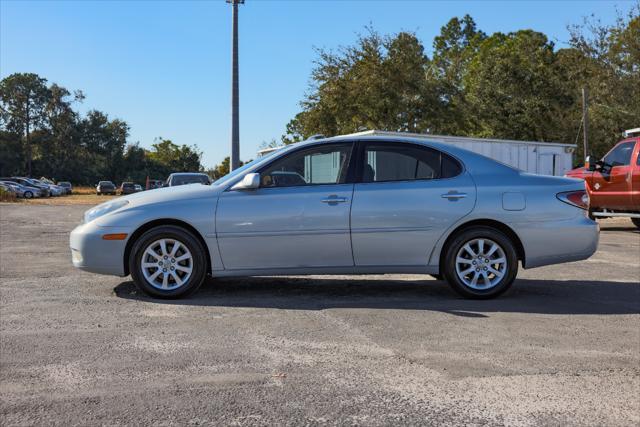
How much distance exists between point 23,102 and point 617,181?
91.5 metres

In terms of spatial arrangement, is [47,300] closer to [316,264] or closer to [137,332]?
[137,332]

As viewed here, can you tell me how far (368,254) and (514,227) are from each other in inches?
59.6

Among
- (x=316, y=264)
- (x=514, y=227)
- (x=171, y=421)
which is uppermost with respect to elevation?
(x=514, y=227)

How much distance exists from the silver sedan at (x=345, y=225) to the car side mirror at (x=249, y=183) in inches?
0.6

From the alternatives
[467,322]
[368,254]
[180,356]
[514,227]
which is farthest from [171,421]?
[514,227]

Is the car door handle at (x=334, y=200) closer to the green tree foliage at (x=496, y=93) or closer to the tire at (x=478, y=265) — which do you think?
the tire at (x=478, y=265)

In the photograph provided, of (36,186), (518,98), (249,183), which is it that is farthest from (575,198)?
(36,186)

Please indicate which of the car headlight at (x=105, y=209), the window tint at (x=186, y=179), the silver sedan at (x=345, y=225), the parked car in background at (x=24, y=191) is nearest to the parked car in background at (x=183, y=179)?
the window tint at (x=186, y=179)

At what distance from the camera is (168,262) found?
6227mm

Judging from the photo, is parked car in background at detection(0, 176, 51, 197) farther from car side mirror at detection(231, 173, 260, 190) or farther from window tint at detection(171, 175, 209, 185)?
car side mirror at detection(231, 173, 260, 190)

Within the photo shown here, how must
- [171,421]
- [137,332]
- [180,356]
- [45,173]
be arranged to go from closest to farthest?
[171,421] < [180,356] < [137,332] < [45,173]

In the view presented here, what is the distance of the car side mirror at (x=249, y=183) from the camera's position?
20.1 feet

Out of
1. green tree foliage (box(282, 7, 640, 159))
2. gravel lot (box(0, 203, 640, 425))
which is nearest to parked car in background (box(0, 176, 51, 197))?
green tree foliage (box(282, 7, 640, 159))

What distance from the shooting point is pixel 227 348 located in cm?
441
